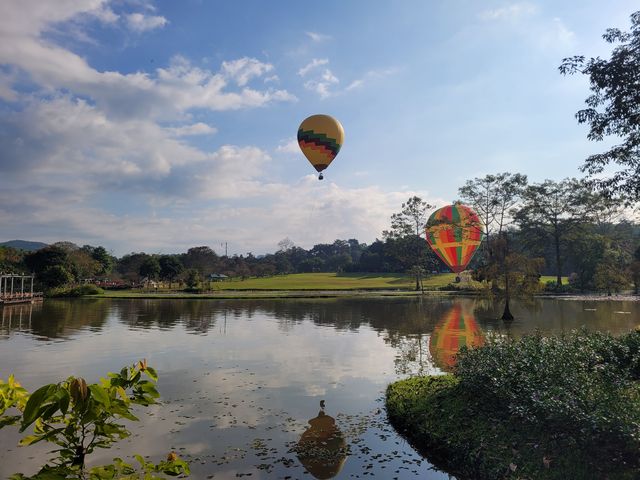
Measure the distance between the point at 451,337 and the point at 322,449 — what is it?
15.3 metres

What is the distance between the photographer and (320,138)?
93.4ft

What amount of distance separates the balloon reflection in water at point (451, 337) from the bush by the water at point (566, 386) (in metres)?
2.89

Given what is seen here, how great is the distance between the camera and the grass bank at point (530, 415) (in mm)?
7082

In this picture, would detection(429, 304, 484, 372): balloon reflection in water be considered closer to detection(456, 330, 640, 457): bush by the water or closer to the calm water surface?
the calm water surface

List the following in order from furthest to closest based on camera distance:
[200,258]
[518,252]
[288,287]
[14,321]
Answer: [200,258]
[288,287]
[518,252]
[14,321]

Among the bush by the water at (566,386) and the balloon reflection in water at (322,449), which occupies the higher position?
the bush by the water at (566,386)

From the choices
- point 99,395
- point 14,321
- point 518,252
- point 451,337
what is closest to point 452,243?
point 518,252

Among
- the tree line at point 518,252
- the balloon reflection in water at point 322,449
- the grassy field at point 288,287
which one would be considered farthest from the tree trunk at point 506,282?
the grassy field at point 288,287

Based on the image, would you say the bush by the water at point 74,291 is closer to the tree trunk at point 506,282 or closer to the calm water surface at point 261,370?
the calm water surface at point 261,370

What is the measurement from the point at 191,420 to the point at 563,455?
7639 millimetres

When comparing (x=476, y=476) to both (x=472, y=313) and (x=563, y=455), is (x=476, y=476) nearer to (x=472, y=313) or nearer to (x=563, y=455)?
(x=563, y=455)

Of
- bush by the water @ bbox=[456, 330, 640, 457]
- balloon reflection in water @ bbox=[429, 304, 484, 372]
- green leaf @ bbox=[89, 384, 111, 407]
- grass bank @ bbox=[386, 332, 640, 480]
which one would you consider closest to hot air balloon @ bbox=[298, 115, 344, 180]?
balloon reflection in water @ bbox=[429, 304, 484, 372]

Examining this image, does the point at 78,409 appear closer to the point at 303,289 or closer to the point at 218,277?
the point at 303,289

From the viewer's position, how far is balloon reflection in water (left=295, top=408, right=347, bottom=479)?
27.1ft
